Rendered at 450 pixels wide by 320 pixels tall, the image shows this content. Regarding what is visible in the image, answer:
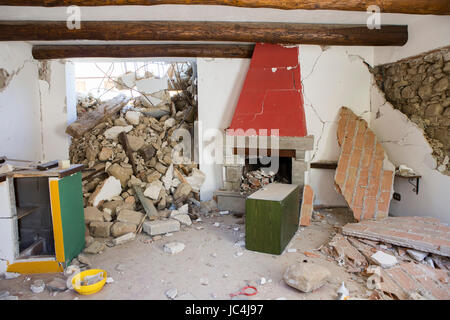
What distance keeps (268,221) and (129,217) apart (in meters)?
1.99

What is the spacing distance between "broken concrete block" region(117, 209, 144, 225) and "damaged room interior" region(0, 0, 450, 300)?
91mm

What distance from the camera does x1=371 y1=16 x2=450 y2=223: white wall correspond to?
12.0 feet

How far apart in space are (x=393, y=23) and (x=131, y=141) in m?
4.33

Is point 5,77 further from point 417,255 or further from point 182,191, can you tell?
point 417,255

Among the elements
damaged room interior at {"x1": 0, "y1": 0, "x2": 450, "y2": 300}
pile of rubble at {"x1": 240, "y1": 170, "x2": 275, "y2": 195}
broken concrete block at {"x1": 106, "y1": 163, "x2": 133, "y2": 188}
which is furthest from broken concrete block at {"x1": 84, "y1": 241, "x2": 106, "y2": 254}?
pile of rubble at {"x1": 240, "y1": 170, "x2": 275, "y2": 195}

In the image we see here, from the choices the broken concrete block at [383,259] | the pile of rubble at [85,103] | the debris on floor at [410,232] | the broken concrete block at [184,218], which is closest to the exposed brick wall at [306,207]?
the debris on floor at [410,232]

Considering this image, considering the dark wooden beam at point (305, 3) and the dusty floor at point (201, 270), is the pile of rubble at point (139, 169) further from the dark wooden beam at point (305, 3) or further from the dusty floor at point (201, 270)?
the dark wooden beam at point (305, 3)

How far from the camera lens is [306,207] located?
172 inches

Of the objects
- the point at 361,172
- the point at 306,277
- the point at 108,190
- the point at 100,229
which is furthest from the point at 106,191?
the point at 361,172

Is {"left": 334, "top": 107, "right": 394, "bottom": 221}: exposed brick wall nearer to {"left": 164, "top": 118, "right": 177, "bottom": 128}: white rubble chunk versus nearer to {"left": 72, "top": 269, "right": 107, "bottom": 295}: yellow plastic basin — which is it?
{"left": 164, "top": 118, "right": 177, "bottom": 128}: white rubble chunk

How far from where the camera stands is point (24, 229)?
329 cm

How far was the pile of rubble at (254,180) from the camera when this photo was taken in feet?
16.0

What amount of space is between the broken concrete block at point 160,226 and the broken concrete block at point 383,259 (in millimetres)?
2398

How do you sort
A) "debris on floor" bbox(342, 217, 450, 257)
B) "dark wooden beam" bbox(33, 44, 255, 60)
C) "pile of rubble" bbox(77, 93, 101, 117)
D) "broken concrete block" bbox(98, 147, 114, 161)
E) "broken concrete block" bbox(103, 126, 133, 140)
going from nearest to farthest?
"debris on floor" bbox(342, 217, 450, 257), "dark wooden beam" bbox(33, 44, 255, 60), "broken concrete block" bbox(98, 147, 114, 161), "broken concrete block" bbox(103, 126, 133, 140), "pile of rubble" bbox(77, 93, 101, 117)
